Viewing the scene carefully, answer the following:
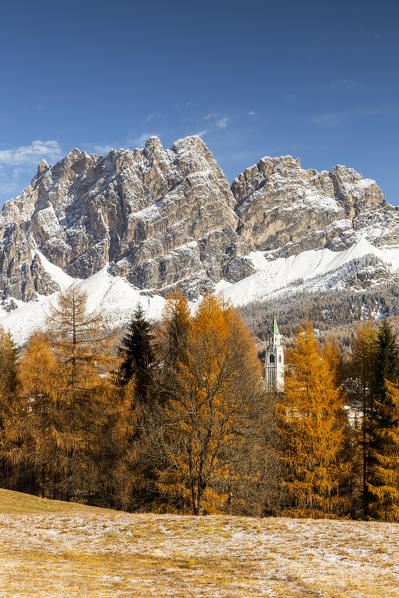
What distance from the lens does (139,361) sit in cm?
3038

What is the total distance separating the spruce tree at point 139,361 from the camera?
29.9 meters

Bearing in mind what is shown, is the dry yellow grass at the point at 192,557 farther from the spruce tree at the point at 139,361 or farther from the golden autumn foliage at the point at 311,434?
the spruce tree at the point at 139,361

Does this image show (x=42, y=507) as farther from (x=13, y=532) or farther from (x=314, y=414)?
(x=314, y=414)

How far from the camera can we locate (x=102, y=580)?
1030 cm

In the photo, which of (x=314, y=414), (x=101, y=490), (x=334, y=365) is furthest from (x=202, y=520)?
(x=334, y=365)

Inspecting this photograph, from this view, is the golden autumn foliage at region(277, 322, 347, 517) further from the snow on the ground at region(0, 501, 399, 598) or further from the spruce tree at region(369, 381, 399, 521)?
the snow on the ground at region(0, 501, 399, 598)

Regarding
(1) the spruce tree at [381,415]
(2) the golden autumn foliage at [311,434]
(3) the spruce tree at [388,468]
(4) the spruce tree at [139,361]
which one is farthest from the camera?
(4) the spruce tree at [139,361]

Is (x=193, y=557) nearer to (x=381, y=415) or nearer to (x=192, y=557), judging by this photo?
(x=192, y=557)

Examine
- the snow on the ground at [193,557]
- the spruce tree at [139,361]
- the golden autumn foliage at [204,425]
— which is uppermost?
the spruce tree at [139,361]

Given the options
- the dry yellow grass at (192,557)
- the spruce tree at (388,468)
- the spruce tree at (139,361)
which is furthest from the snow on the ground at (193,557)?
the spruce tree at (139,361)

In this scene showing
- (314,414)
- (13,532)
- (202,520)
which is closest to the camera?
(13,532)

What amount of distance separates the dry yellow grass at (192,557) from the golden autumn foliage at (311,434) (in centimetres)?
1026

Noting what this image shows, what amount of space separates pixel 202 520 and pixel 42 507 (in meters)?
8.75

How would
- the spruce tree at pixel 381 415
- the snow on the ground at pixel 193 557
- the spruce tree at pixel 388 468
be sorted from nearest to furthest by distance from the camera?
the snow on the ground at pixel 193 557 < the spruce tree at pixel 388 468 < the spruce tree at pixel 381 415
